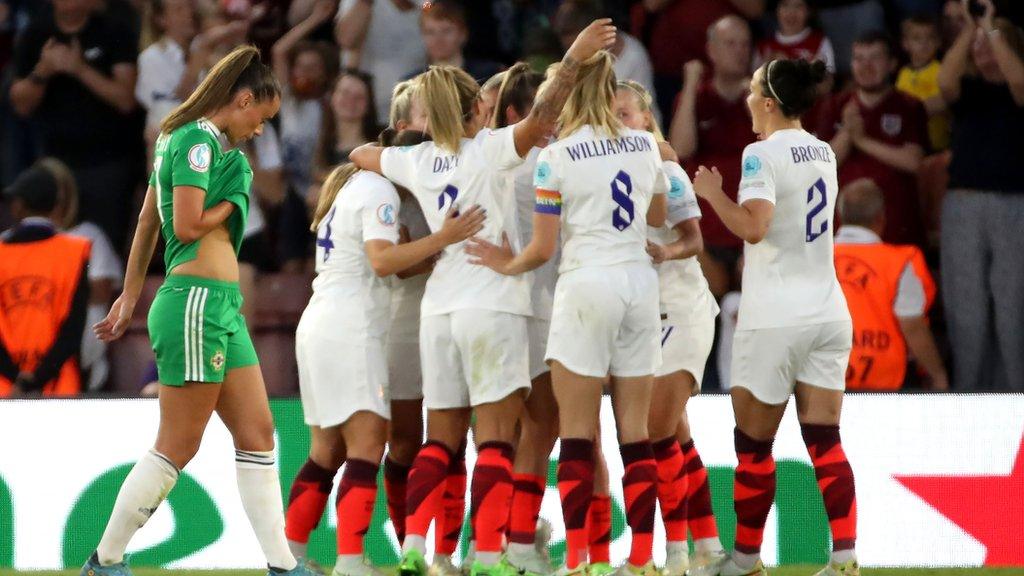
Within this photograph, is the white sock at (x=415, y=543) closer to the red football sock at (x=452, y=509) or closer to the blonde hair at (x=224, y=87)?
the red football sock at (x=452, y=509)

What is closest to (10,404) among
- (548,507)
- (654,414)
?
(548,507)

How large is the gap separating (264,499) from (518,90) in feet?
6.28

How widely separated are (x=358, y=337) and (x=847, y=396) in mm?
2587

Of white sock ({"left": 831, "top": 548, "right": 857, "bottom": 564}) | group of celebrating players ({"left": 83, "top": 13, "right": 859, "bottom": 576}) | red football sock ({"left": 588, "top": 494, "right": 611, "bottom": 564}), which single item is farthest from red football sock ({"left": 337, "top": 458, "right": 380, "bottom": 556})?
white sock ({"left": 831, "top": 548, "right": 857, "bottom": 564})

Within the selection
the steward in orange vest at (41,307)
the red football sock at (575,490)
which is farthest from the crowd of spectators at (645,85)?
the red football sock at (575,490)

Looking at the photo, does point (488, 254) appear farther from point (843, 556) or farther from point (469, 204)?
point (843, 556)

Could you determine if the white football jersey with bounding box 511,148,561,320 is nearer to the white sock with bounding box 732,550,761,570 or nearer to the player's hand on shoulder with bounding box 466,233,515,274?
the player's hand on shoulder with bounding box 466,233,515,274

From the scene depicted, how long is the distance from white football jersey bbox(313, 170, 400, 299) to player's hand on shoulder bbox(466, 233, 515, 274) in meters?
0.32

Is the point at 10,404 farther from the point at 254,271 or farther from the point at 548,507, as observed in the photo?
the point at 548,507

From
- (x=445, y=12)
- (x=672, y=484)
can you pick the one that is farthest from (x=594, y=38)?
(x=445, y=12)

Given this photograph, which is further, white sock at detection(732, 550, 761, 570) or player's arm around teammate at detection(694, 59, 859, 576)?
white sock at detection(732, 550, 761, 570)

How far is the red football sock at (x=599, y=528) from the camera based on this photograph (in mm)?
6645

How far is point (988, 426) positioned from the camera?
7.70 m

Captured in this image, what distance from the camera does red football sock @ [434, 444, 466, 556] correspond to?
661cm
